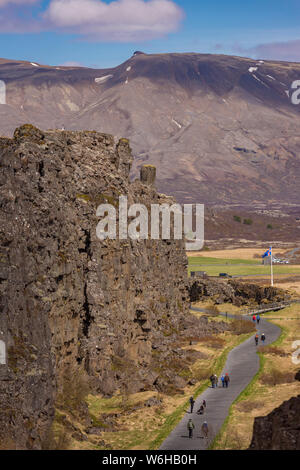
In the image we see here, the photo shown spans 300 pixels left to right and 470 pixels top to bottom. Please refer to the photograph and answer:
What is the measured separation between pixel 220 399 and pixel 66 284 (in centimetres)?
1326

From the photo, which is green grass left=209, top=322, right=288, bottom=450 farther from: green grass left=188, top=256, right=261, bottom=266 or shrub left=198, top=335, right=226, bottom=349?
green grass left=188, top=256, right=261, bottom=266

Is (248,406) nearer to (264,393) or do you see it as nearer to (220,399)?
(220,399)

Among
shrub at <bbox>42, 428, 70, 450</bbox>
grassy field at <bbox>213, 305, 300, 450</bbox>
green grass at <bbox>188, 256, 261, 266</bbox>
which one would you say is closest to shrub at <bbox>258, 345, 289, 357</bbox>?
grassy field at <bbox>213, 305, 300, 450</bbox>


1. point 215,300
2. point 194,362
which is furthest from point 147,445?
point 215,300

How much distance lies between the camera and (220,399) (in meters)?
49.8

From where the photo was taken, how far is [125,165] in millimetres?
61125

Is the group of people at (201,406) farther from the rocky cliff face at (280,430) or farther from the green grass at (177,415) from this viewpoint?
the rocky cliff face at (280,430)

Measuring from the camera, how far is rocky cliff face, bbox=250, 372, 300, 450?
30.2 m

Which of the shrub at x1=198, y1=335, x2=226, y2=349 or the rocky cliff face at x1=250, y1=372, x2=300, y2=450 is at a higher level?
the rocky cliff face at x1=250, y1=372, x2=300, y2=450

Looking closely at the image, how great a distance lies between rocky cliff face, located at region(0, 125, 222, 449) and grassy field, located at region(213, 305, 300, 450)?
6216mm

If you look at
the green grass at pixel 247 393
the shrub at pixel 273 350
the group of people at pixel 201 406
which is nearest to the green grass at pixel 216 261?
the green grass at pixel 247 393

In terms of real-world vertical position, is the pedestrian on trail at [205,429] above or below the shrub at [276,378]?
above

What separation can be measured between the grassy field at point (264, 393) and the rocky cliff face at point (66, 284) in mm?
6216

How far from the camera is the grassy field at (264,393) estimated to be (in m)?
40.4
